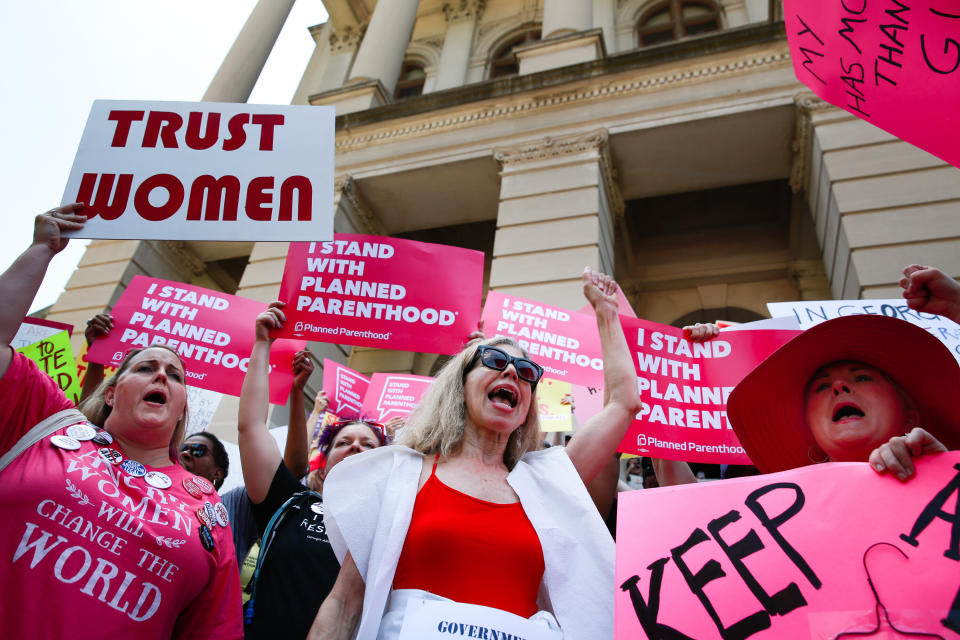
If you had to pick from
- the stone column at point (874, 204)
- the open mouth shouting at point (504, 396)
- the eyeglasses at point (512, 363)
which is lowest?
the open mouth shouting at point (504, 396)

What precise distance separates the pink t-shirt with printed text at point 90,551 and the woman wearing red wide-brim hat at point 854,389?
6.77 feet

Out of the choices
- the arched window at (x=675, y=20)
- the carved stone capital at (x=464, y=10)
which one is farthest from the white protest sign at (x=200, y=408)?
the carved stone capital at (x=464, y=10)

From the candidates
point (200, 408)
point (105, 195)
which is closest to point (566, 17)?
point (200, 408)

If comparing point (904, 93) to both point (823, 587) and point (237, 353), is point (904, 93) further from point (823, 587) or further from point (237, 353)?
point (237, 353)

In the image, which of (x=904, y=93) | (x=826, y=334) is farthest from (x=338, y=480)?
(x=904, y=93)

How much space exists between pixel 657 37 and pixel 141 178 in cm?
1274

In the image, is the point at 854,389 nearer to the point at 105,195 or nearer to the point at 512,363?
the point at 512,363

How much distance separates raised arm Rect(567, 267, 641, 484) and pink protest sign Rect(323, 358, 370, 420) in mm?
3800

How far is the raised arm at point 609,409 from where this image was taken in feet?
7.27

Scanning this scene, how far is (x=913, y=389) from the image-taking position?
2.01 m

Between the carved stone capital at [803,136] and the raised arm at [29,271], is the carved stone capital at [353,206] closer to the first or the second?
the carved stone capital at [803,136]

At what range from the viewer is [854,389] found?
2.05 m

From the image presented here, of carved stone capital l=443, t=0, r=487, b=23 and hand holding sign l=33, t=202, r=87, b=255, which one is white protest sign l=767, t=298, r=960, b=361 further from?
carved stone capital l=443, t=0, r=487, b=23

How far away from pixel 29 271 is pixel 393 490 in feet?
5.17
